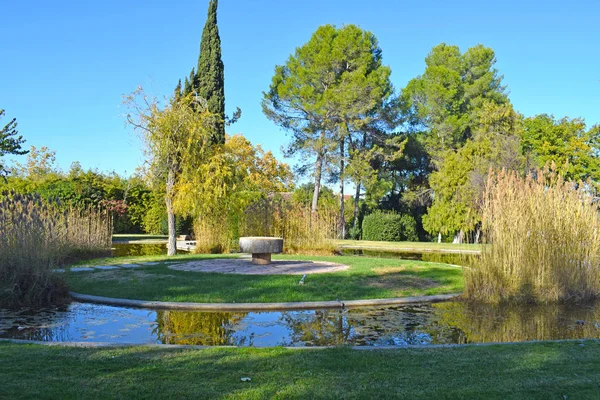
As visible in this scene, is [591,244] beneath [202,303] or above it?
above

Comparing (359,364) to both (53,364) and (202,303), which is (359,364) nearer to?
(53,364)

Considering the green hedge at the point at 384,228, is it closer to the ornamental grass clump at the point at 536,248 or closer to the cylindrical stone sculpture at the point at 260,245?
the cylindrical stone sculpture at the point at 260,245

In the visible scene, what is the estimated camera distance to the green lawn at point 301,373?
335cm

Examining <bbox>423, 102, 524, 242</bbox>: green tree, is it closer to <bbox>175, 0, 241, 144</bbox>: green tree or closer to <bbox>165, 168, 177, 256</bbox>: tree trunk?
<bbox>175, 0, 241, 144</bbox>: green tree

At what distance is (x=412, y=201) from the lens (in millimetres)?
31469

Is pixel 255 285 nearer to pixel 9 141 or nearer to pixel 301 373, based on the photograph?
pixel 301 373

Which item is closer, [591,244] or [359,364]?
[359,364]

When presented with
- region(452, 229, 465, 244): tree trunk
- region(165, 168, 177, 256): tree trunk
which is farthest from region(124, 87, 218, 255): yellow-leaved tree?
region(452, 229, 465, 244): tree trunk

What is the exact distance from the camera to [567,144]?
2881cm

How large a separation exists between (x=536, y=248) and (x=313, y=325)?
12.2ft

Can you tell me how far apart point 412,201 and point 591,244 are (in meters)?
23.7

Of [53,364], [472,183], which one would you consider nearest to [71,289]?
[53,364]

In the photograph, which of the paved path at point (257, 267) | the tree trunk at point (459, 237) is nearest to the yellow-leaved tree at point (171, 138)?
the paved path at point (257, 267)

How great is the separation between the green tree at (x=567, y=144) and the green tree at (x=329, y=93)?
8.69 meters
